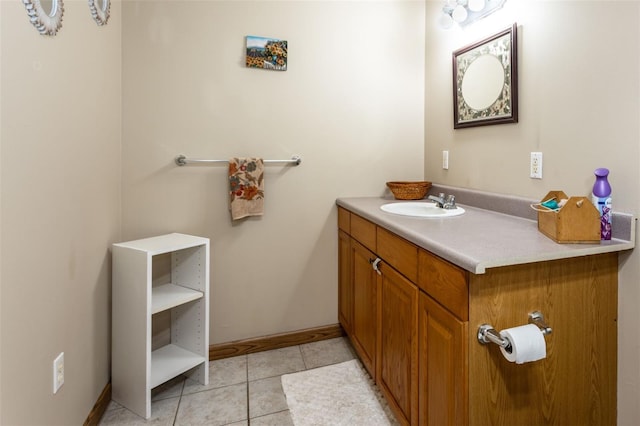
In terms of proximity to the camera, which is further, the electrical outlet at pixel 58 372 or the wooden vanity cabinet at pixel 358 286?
the wooden vanity cabinet at pixel 358 286

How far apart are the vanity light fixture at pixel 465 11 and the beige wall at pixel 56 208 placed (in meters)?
1.67

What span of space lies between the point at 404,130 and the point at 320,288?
3.80 feet

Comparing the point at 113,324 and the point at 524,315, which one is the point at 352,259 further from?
the point at 113,324

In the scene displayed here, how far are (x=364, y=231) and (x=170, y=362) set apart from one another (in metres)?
1.17

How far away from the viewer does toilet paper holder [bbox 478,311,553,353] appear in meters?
0.92

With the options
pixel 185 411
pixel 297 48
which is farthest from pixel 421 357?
pixel 297 48

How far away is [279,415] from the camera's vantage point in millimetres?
1590

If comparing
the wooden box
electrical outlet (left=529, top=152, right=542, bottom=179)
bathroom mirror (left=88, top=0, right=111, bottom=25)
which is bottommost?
the wooden box

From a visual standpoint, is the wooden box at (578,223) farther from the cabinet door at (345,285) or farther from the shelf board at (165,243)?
the shelf board at (165,243)

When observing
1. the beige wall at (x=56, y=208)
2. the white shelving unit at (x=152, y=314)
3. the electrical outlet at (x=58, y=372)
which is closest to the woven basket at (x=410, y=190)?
the white shelving unit at (x=152, y=314)

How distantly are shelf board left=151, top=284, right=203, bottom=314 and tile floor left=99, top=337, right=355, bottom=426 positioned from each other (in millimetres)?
458

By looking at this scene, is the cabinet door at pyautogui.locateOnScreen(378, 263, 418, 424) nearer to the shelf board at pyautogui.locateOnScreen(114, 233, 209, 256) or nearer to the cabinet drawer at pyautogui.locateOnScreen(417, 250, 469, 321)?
the cabinet drawer at pyautogui.locateOnScreen(417, 250, 469, 321)

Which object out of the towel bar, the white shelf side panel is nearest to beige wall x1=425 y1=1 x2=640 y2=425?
the towel bar

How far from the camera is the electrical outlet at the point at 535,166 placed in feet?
4.79
